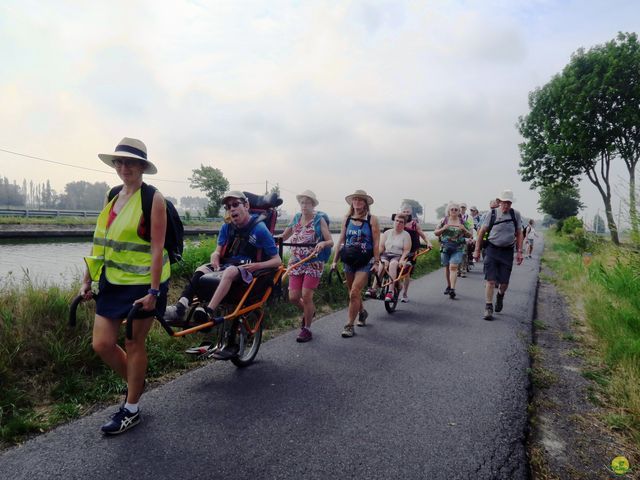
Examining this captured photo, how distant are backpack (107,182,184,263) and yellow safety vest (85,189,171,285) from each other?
1.5 inches

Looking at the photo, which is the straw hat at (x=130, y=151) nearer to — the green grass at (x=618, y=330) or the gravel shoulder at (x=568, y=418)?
the gravel shoulder at (x=568, y=418)

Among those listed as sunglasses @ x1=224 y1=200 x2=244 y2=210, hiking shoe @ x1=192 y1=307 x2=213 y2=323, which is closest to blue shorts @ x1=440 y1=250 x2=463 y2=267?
sunglasses @ x1=224 y1=200 x2=244 y2=210

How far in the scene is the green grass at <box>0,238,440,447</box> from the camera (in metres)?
3.07

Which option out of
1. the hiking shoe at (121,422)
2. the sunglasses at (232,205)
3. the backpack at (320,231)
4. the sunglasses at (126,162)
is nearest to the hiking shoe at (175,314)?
the hiking shoe at (121,422)

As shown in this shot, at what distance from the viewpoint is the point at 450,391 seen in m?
3.68

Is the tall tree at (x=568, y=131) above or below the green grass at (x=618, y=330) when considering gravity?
above

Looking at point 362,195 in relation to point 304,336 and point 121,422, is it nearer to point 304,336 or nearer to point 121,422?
point 304,336

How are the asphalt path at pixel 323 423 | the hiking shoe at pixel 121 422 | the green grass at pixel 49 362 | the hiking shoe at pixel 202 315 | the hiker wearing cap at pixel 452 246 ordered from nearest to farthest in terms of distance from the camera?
the asphalt path at pixel 323 423 → the hiking shoe at pixel 121 422 → the green grass at pixel 49 362 → the hiking shoe at pixel 202 315 → the hiker wearing cap at pixel 452 246

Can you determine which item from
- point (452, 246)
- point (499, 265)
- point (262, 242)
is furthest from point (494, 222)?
point (262, 242)

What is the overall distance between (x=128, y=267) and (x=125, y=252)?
0.11 metres

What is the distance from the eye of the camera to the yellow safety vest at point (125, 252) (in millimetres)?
2812

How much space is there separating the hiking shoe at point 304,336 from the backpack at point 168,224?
2.50 metres

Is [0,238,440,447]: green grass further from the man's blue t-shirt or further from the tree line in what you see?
the tree line

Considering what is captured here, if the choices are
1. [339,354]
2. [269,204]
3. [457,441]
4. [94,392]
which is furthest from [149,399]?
[269,204]
